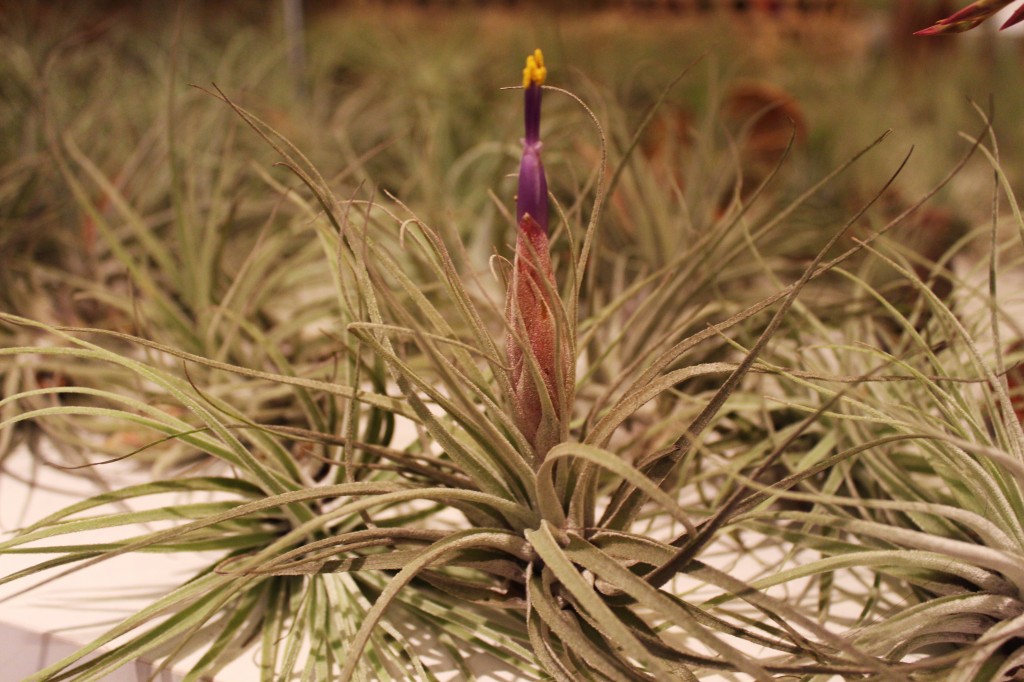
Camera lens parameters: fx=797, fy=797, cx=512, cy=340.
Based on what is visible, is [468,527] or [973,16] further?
[468,527]

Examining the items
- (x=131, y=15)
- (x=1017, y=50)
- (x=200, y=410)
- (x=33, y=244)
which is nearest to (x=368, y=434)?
(x=200, y=410)

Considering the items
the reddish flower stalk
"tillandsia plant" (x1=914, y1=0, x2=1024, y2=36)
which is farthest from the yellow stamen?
"tillandsia plant" (x1=914, y1=0, x2=1024, y2=36)

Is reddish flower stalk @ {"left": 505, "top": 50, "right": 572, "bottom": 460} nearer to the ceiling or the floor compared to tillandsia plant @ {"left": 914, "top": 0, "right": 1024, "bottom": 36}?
nearer to the floor

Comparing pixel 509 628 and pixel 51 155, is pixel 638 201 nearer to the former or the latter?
pixel 509 628

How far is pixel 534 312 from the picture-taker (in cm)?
56

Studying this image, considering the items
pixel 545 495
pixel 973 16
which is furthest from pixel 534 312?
pixel 973 16

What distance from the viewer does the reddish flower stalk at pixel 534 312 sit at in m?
0.54

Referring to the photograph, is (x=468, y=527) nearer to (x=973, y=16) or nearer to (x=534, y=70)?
(x=534, y=70)

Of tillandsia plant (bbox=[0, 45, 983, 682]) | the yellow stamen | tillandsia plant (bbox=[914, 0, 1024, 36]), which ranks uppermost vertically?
the yellow stamen

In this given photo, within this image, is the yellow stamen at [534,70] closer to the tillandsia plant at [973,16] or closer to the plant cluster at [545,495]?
the plant cluster at [545,495]

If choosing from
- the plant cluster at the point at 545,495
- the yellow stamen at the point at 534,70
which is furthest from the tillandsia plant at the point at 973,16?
the yellow stamen at the point at 534,70

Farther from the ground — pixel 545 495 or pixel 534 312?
pixel 534 312

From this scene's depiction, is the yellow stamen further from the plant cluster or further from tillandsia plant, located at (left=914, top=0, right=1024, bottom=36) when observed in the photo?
tillandsia plant, located at (left=914, top=0, right=1024, bottom=36)

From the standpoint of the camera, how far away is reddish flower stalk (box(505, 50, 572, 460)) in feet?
1.77
